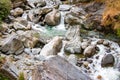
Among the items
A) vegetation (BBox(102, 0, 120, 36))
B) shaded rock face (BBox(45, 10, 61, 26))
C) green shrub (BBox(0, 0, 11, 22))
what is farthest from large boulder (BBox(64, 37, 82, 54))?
green shrub (BBox(0, 0, 11, 22))

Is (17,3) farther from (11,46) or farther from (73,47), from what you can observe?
(73,47)

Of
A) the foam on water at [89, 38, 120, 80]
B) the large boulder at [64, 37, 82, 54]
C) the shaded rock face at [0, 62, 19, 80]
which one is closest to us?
the shaded rock face at [0, 62, 19, 80]

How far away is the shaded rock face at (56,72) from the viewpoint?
7.70 m

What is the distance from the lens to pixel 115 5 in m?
15.7

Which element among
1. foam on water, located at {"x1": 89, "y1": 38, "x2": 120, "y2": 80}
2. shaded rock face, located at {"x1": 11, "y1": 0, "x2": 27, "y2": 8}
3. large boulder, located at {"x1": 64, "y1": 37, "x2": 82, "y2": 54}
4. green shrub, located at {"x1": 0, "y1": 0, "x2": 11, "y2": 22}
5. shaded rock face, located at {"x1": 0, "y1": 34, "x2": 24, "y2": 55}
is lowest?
foam on water, located at {"x1": 89, "y1": 38, "x2": 120, "y2": 80}

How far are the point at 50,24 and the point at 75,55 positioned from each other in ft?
14.1

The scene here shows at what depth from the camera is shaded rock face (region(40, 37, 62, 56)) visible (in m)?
12.8

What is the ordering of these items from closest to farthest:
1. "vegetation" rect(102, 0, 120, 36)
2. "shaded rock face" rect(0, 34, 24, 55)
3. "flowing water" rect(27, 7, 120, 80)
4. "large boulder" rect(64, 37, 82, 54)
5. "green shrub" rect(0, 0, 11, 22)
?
"flowing water" rect(27, 7, 120, 80) < "shaded rock face" rect(0, 34, 24, 55) < "large boulder" rect(64, 37, 82, 54) < "vegetation" rect(102, 0, 120, 36) < "green shrub" rect(0, 0, 11, 22)

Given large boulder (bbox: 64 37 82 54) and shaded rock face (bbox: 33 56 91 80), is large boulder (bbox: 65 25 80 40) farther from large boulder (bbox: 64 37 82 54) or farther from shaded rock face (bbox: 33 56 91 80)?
shaded rock face (bbox: 33 56 91 80)

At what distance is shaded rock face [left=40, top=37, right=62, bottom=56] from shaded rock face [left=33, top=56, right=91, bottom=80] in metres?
4.40

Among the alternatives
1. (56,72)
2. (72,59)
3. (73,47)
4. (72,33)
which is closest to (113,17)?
(72,33)

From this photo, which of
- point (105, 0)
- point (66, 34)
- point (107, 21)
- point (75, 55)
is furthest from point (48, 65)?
point (105, 0)

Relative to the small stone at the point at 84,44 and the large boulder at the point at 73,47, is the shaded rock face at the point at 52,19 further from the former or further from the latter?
the small stone at the point at 84,44

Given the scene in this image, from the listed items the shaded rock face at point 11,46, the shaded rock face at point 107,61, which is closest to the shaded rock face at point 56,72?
the shaded rock face at point 107,61
